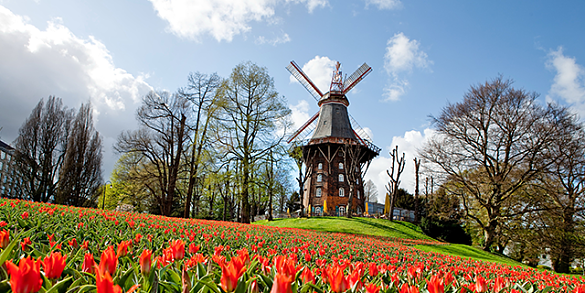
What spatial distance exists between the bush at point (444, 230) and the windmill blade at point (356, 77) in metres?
19.3

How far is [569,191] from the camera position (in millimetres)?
19031

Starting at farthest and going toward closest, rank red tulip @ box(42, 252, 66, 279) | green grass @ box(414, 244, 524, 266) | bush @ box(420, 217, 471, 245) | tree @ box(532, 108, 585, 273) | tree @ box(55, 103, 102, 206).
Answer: bush @ box(420, 217, 471, 245) → tree @ box(55, 103, 102, 206) → tree @ box(532, 108, 585, 273) → green grass @ box(414, 244, 524, 266) → red tulip @ box(42, 252, 66, 279)

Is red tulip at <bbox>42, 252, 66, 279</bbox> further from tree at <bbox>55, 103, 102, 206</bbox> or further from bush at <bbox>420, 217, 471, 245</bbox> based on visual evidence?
bush at <bbox>420, 217, 471, 245</bbox>

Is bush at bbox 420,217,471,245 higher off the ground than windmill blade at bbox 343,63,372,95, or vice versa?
windmill blade at bbox 343,63,372,95

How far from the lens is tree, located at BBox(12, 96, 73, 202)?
23461mm

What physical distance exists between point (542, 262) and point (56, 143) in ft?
134

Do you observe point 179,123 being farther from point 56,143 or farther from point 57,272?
point 57,272

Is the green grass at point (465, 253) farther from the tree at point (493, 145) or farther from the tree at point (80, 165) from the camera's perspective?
the tree at point (80, 165)

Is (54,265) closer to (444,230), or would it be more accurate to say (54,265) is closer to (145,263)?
(145,263)

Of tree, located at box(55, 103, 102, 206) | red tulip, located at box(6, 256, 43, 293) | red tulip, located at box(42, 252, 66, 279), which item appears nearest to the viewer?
A: red tulip, located at box(6, 256, 43, 293)

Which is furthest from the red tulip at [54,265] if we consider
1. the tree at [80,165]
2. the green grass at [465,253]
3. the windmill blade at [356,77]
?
the windmill blade at [356,77]

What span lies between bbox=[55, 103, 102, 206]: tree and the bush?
1241 inches

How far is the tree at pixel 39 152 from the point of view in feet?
77.0

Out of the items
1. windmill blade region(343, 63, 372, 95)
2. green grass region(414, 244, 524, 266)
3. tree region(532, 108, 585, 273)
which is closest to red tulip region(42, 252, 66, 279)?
green grass region(414, 244, 524, 266)
